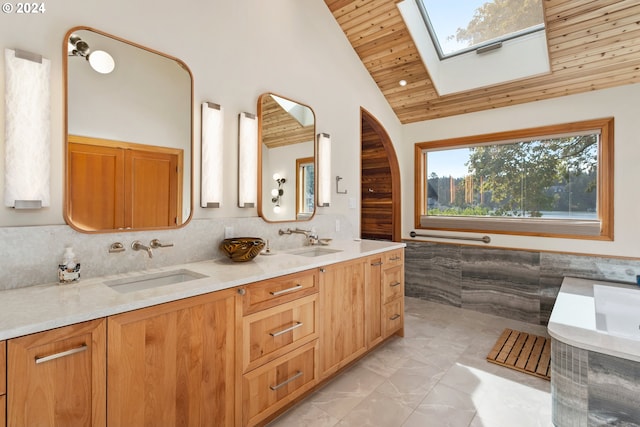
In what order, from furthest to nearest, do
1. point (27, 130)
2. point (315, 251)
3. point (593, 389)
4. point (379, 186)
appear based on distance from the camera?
1. point (379, 186)
2. point (315, 251)
3. point (593, 389)
4. point (27, 130)

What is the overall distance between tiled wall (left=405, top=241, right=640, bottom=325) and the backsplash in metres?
2.52

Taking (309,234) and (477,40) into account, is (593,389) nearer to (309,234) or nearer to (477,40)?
(309,234)

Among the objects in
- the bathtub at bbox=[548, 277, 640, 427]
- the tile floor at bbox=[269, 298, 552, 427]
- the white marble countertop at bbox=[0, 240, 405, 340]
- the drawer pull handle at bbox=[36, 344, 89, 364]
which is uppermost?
the white marble countertop at bbox=[0, 240, 405, 340]

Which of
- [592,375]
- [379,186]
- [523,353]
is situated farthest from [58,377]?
[379,186]

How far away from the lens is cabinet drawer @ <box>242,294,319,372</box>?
1.59m

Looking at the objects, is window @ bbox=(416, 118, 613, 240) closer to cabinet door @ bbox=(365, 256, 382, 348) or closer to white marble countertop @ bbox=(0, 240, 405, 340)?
cabinet door @ bbox=(365, 256, 382, 348)

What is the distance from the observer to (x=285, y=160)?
262 centimetres

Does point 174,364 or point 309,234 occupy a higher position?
point 309,234

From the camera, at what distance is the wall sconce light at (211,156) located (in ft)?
6.62

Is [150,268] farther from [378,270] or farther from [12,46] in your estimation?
[378,270]

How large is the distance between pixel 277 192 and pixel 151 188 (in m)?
0.97

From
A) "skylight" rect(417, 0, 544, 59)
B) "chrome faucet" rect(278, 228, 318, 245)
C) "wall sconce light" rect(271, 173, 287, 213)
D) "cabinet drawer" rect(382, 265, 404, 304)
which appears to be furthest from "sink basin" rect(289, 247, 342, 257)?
"skylight" rect(417, 0, 544, 59)

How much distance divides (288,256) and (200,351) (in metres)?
0.94

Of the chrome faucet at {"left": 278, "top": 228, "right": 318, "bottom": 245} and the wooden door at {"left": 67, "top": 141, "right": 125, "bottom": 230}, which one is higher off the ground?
the wooden door at {"left": 67, "top": 141, "right": 125, "bottom": 230}
